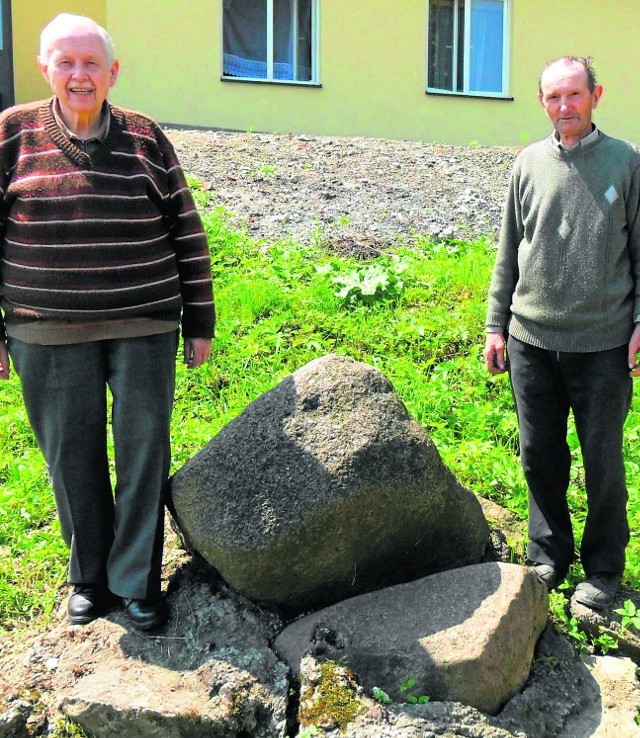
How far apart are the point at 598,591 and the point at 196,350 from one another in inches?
70.7

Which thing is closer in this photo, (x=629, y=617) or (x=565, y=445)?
(x=629, y=617)

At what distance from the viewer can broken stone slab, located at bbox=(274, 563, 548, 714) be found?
290 centimetres

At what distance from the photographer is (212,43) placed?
452 inches

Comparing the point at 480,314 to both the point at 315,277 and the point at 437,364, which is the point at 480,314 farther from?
the point at 315,277

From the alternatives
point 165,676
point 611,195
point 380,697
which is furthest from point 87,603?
point 611,195

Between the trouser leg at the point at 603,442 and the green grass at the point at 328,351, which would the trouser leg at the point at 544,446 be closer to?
the trouser leg at the point at 603,442

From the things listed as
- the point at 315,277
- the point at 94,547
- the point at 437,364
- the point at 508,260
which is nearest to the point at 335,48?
the point at 315,277

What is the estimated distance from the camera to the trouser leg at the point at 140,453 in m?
3.07

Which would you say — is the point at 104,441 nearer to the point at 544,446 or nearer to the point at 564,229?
the point at 544,446

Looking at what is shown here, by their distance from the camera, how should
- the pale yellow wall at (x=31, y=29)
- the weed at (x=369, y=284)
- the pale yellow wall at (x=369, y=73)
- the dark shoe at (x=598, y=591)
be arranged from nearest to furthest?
1. the dark shoe at (x=598, y=591)
2. the weed at (x=369, y=284)
3. the pale yellow wall at (x=31, y=29)
4. the pale yellow wall at (x=369, y=73)

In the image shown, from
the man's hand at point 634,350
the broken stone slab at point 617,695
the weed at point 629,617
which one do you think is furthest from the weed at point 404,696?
the man's hand at point 634,350

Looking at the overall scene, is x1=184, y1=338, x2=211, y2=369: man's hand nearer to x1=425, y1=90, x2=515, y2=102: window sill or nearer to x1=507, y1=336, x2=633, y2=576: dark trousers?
x1=507, y1=336, x2=633, y2=576: dark trousers

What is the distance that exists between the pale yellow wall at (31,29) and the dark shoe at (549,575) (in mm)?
9402

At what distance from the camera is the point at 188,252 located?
319 centimetres
